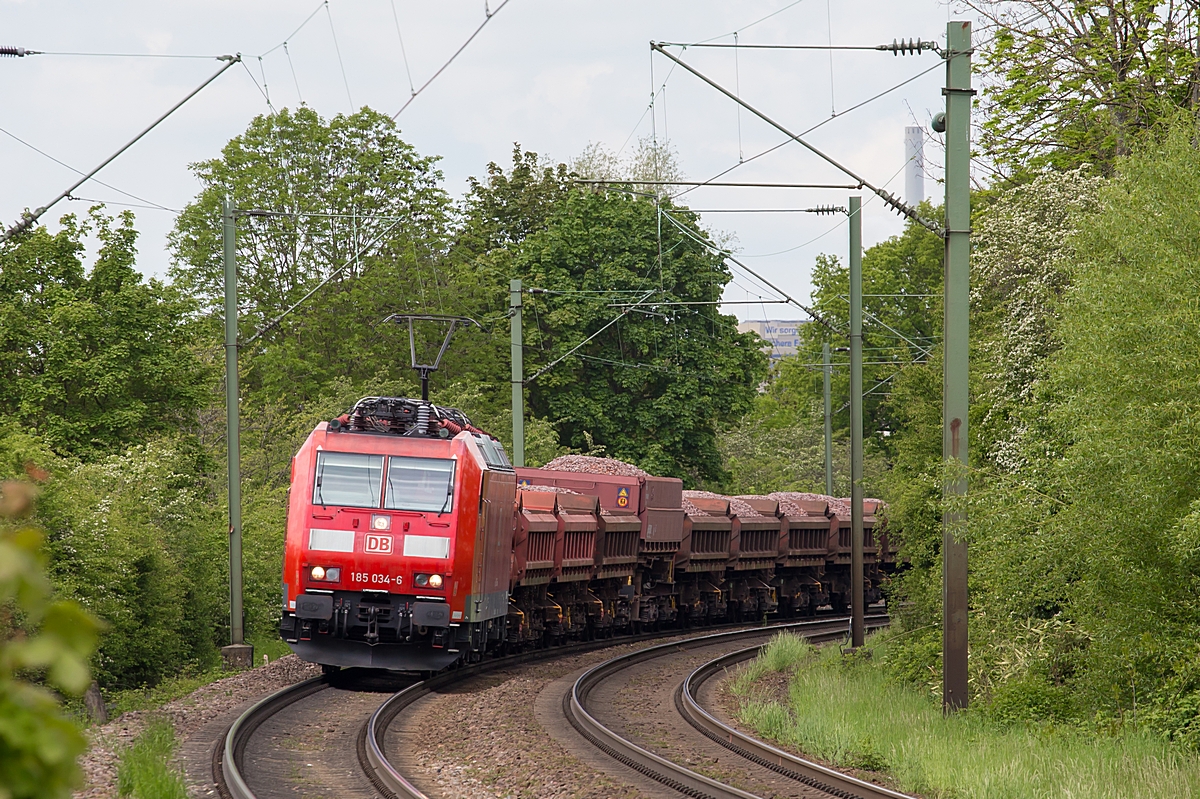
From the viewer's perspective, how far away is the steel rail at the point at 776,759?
1056 centimetres

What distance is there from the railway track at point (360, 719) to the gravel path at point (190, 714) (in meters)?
0.39

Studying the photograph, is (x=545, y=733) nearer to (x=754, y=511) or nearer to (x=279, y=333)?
(x=754, y=511)

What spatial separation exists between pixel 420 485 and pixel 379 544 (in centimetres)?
93

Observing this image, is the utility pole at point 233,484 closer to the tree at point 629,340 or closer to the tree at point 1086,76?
the tree at point 1086,76

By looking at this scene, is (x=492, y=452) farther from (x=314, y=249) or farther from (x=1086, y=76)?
(x=314, y=249)

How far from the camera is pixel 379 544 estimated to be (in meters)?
17.0

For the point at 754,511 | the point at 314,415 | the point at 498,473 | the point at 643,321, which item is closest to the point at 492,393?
the point at 643,321

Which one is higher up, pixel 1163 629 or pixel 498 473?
pixel 498 473

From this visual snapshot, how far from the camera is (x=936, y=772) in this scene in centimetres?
1072

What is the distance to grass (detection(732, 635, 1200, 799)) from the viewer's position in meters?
9.98

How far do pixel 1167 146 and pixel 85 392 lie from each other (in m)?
20.4

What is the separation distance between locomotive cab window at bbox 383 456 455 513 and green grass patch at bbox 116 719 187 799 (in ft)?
19.4

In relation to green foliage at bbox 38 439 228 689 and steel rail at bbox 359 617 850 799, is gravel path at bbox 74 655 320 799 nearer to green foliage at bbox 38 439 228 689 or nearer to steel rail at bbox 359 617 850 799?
green foliage at bbox 38 439 228 689

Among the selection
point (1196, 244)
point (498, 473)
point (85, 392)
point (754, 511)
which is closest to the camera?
point (1196, 244)
